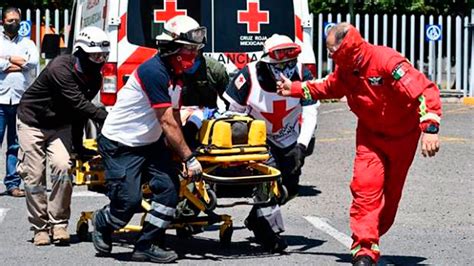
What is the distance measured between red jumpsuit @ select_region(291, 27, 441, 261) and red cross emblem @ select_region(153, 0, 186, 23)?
425cm

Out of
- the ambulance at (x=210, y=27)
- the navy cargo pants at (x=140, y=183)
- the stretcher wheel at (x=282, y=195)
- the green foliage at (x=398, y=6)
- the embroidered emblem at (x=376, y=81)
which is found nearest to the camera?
the embroidered emblem at (x=376, y=81)

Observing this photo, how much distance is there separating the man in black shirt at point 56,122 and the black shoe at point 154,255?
38.0 inches

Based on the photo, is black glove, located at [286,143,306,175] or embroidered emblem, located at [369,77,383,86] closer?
embroidered emblem, located at [369,77,383,86]

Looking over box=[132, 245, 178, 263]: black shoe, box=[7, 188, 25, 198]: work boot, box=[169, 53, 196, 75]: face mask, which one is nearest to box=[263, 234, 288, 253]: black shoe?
box=[132, 245, 178, 263]: black shoe

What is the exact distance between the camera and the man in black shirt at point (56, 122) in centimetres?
990

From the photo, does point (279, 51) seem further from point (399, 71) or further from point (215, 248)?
point (215, 248)

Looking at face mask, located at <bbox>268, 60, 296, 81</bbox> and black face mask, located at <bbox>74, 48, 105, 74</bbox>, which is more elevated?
A: black face mask, located at <bbox>74, 48, 105, 74</bbox>

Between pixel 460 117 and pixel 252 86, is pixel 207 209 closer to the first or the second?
pixel 252 86

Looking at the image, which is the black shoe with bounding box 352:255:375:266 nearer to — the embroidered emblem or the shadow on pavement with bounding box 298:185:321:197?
the embroidered emblem

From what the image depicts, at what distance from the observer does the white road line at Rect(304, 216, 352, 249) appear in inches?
410

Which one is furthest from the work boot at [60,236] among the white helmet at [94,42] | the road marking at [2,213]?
the road marking at [2,213]

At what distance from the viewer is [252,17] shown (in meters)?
13.5

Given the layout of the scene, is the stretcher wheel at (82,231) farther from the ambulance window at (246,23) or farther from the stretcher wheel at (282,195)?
the ambulance window at (246,23)

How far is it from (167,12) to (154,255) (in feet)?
14.3
